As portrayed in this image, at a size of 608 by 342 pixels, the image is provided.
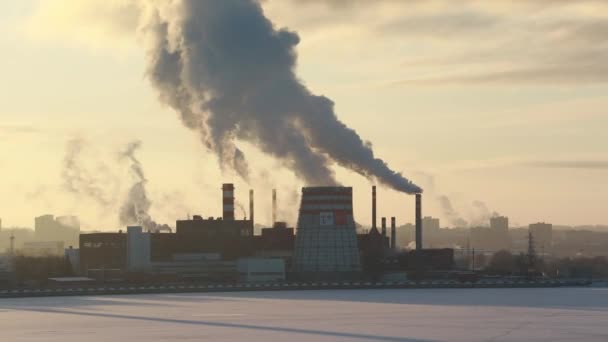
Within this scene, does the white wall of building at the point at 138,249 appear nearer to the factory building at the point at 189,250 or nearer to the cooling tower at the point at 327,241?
the factory building at the point at 189,250

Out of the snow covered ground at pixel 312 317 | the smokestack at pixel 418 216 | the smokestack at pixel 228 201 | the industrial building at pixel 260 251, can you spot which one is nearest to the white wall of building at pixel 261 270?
the industrial building at pixel 260 251

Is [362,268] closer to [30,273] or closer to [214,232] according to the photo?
[214,232]

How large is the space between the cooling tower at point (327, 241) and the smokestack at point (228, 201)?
1090 centimetres

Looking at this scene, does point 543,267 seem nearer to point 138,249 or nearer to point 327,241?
point 327,241

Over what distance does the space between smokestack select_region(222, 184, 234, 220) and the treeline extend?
99.7 ft

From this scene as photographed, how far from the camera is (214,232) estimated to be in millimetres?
143625

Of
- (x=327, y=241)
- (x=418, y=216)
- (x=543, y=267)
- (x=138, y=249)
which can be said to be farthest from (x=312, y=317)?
(x=543, y=267)

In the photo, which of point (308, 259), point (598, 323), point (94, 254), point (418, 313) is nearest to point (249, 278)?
point (308, 259)

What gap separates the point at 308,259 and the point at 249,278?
6664 mm

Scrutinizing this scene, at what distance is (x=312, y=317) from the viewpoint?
7675 centimetres

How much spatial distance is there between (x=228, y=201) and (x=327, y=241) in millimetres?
16025

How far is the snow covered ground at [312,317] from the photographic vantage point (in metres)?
62.5

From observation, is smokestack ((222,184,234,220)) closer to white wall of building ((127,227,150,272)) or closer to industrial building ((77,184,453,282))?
industrial building ((77,184,453,282))

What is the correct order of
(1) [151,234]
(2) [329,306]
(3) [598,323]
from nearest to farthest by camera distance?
1. (3) [598,323]
2. (2) [329,306]
3. (1) [151,234]
